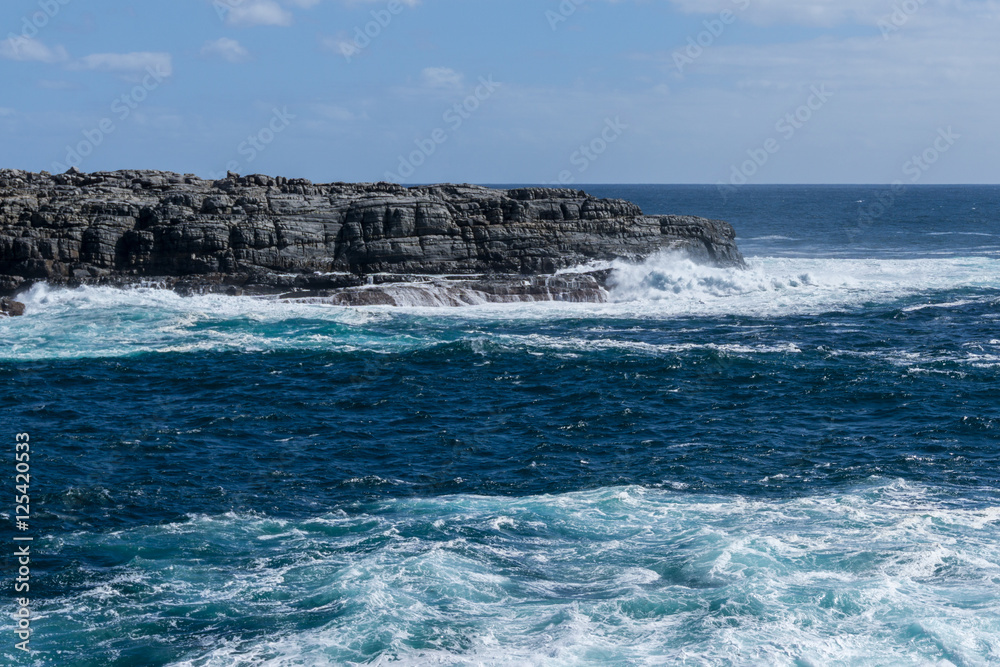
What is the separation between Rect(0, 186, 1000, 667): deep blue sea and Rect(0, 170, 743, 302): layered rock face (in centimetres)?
562


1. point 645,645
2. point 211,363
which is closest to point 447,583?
point 645,645

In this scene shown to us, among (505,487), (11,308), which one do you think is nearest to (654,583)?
(505,487)

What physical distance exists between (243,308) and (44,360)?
39.8ft

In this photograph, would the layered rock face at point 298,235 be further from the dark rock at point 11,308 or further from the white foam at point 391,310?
the dark rock at point 11,308

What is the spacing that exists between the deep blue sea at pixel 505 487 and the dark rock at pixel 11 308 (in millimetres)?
844

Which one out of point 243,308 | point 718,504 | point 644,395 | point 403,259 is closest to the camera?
point 718,504

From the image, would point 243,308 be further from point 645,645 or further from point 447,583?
point 645,645

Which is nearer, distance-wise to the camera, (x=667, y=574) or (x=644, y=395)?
(x=667, y=574)

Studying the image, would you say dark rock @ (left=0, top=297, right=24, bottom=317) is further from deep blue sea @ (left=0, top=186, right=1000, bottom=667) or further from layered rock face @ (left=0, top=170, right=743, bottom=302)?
layered rock face @ (left=0, top=170, right=743, bottom=302)

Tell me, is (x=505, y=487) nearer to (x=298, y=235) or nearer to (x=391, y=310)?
(x=391, y=310)

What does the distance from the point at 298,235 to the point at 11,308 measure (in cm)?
1550

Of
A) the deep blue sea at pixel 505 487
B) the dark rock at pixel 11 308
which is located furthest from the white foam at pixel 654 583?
the dark rock at pixel 11 308

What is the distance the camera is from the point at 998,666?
1645cm

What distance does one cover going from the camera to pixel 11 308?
1959 inches
